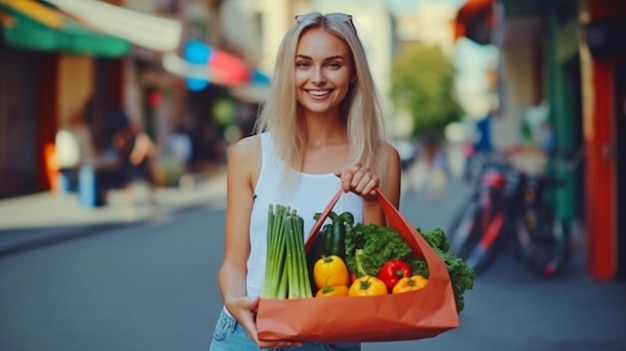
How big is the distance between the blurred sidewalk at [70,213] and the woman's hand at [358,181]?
950 cm

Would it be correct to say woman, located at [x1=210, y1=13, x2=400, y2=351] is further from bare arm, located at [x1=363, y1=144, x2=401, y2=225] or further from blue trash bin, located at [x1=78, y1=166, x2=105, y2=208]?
blue trash bin, located at [x1=78, y1=166, x2=105, y2=208]

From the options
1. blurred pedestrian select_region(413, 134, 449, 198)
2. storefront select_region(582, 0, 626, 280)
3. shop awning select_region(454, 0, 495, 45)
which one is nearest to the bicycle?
storefront select_region(582, 0, 626, 280)

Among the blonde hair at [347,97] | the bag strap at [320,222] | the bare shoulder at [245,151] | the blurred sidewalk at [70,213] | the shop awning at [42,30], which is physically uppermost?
the shop awning at [42,30]

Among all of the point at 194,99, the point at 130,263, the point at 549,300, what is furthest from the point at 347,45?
the point at 194,99

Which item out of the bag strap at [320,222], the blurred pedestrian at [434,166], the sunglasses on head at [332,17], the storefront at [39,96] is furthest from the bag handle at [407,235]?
the blurred pedestrian at [434,166]

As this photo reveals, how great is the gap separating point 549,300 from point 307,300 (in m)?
6.87

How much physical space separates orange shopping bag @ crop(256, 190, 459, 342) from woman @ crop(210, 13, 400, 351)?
344 millimetres

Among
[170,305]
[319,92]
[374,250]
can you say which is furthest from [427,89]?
[374,250]

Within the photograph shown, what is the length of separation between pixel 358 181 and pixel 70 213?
47.0ft

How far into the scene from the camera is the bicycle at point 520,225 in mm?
9797

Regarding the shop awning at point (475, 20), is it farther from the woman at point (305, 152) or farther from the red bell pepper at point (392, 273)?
the red bell pepper at point (392, 273)

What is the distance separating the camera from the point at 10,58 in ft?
63.4

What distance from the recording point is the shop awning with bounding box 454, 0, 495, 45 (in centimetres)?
1675

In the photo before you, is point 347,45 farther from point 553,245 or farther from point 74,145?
point 74,145
